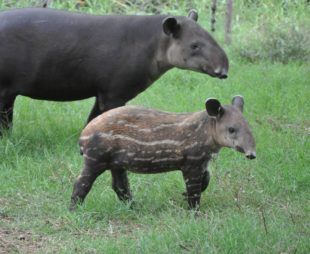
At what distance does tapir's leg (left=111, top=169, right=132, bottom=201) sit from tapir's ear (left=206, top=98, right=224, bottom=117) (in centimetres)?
87

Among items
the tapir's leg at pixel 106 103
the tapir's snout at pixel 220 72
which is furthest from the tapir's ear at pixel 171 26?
the tapir's leg at pixel 106 103

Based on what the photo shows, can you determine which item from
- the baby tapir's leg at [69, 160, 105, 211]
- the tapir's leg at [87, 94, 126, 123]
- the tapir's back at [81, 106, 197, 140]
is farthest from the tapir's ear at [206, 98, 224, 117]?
the tapir's leg at [87, 94, 126, 123]

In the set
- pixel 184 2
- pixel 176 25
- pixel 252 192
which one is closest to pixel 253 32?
pixel 184 2

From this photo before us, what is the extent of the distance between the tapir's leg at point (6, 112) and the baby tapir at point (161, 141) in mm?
2175

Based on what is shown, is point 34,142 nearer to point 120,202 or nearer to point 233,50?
point 120,202

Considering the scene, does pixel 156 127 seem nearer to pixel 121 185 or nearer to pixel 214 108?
pixel 214 108

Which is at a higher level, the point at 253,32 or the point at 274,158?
the point at 274,158

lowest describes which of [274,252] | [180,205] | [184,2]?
[184,2]

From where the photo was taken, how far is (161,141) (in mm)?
6574

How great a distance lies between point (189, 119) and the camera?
6.67 metres

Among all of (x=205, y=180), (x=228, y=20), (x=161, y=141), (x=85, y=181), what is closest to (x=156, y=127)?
(x=161, y=141)

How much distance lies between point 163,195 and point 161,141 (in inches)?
32.1

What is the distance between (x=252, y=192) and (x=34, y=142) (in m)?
2.60

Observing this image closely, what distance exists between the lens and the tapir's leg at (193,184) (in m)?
6.59
